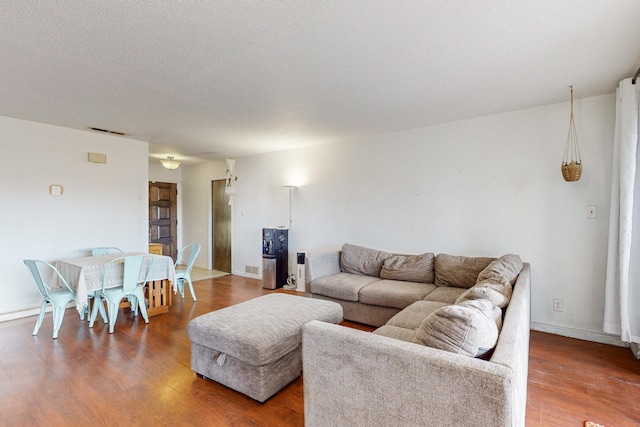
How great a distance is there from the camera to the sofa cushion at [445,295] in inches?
115

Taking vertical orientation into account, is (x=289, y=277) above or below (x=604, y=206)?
below

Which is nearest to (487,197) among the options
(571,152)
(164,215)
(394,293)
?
(571,152)

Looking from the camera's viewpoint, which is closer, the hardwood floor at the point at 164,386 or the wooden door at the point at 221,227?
the hardwood floor at the point at 164,386

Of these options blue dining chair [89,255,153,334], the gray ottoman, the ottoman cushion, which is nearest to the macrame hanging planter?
the ottoman cushion

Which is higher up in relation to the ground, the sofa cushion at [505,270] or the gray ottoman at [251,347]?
the sofa cushion at [505,270]

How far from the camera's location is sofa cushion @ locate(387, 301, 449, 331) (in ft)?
7.44

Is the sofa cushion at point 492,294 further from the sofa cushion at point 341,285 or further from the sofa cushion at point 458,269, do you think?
the sofa cushion at point 341,285

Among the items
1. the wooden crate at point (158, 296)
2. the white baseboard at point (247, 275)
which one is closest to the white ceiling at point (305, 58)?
the wooden crate at point (158, 296)

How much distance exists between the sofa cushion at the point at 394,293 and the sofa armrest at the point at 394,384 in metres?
1.84

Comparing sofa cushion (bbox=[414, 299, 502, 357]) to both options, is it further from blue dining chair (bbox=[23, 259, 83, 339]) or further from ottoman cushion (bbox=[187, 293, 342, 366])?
blue dining chair (bbox=[23, 259, 83, 339])

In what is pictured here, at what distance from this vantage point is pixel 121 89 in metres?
2.75

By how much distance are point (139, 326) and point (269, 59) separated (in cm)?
315

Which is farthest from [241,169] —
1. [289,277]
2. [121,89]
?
[121,89]

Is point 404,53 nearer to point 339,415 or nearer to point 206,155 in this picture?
point 339,415
